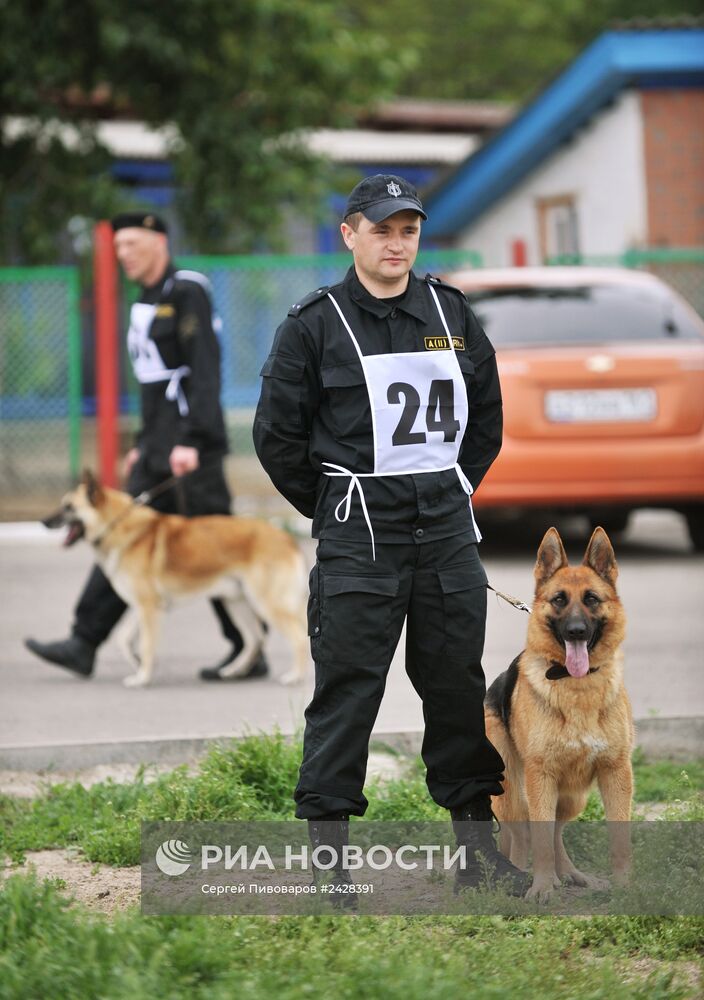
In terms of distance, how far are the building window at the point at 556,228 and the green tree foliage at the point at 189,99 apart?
4.86 meters

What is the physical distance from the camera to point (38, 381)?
13.8 m

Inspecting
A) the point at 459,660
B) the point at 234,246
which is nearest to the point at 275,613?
the point at 459,660

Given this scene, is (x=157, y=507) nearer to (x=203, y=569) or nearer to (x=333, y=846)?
(x=203, y=569)

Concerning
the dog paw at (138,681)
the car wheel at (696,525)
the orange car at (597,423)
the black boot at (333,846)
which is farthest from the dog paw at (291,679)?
the car wheel at (696,525)

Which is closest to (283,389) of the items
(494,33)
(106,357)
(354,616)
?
(354,616)

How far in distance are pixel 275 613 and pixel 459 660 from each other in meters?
3.39

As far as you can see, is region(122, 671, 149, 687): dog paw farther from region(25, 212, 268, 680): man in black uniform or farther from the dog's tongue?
the dog's tongue

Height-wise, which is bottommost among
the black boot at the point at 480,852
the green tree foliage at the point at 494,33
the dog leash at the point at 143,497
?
the black boot at the point at 480,852

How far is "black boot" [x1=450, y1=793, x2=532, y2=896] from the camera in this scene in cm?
400

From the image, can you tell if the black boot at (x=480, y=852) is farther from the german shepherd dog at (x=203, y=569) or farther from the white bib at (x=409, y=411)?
the german shepherd dog at (x=203, y=569)

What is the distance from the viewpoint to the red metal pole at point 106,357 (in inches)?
516

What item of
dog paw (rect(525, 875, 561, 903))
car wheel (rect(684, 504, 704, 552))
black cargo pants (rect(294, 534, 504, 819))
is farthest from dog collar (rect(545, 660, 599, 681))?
car wheel (rect(684, 504, 704, 552))

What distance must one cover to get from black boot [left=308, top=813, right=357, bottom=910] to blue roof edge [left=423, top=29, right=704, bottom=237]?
50.1 feet

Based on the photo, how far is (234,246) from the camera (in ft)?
53.8
